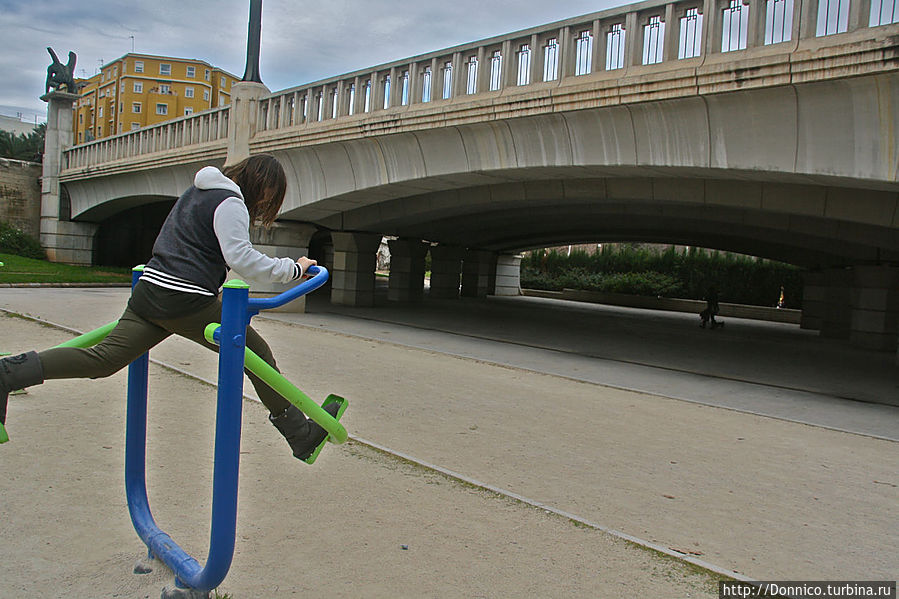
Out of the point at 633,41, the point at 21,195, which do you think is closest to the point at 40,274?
the point at 21,195

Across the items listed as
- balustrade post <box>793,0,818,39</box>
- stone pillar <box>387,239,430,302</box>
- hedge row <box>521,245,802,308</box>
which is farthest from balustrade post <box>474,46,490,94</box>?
hedge row <box>521,245,802,308</box>

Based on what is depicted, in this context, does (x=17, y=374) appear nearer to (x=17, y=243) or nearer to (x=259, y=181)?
(x=259, y=181)

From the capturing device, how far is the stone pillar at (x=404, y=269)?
24.7 meters

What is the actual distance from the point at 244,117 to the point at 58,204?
1697cm

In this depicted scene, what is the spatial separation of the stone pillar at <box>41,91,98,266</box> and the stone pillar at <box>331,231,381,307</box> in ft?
50.3

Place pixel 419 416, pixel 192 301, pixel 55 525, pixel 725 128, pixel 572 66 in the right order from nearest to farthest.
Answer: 1. pixel 192 301
2. pixel 55 525
3. pixel 419 416
4. pixel 725 128
5. pixel 572 66

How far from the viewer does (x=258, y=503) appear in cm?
413

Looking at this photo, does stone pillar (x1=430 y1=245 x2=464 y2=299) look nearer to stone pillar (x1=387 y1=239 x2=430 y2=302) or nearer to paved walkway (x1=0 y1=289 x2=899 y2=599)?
stone pillar (x1=387 y1=239 x2=430 y2=302)

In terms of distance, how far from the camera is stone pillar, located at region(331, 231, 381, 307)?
2073 centimetres

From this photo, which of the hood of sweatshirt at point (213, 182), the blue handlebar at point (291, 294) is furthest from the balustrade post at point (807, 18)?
the hood of sweatshirt at point (213, 182)

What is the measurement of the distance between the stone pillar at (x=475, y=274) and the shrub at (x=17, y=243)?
18774mm

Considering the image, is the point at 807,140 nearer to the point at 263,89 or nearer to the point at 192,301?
the point at 192,301

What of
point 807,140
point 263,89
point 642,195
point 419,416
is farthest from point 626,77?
point 263,89

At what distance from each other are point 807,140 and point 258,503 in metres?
7.66
